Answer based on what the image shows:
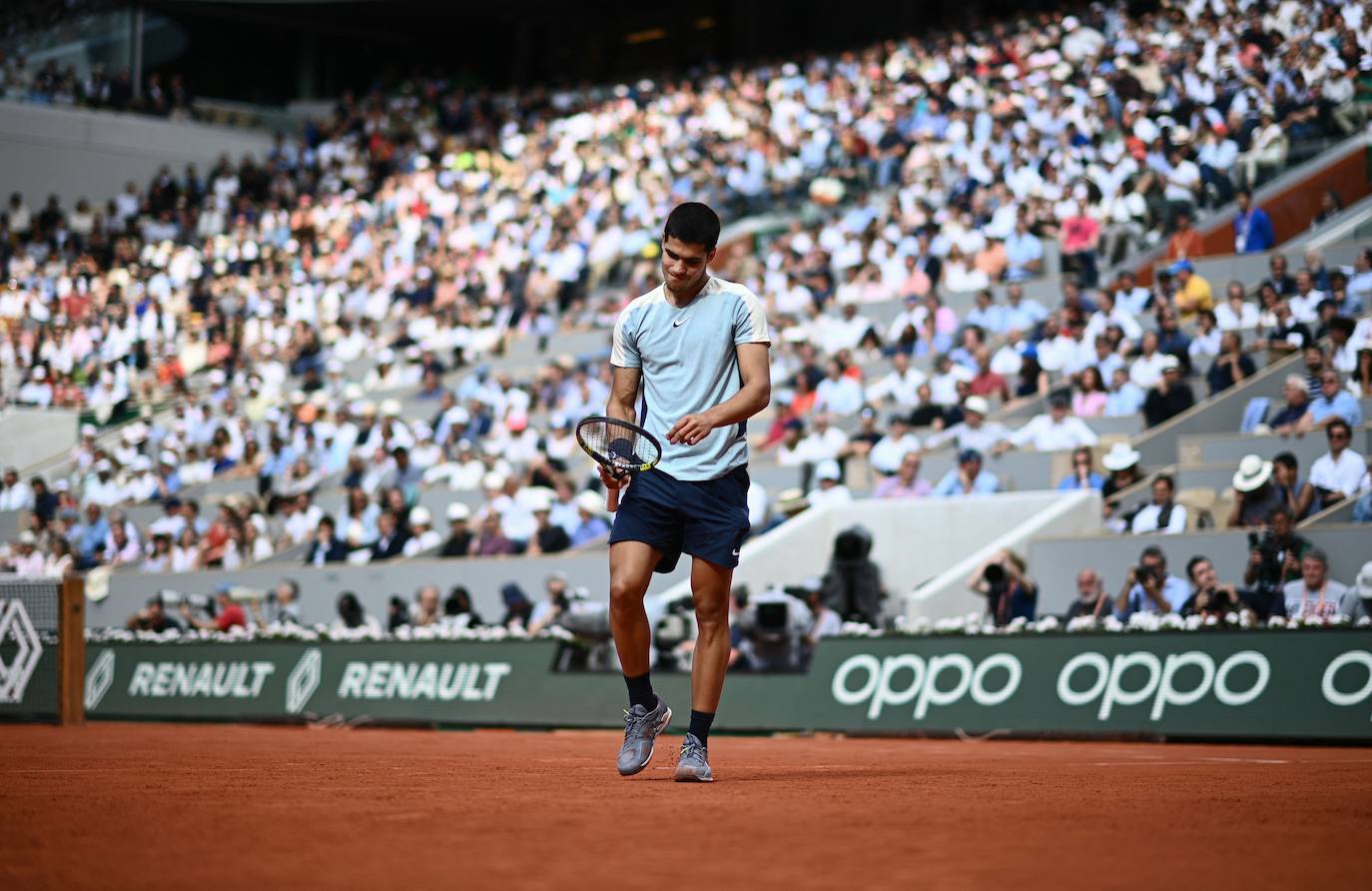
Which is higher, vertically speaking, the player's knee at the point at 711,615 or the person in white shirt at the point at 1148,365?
the person in white shirt at the point at 1148,365

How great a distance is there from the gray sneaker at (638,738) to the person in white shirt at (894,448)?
12.2 meters

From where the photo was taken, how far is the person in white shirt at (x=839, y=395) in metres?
21.8

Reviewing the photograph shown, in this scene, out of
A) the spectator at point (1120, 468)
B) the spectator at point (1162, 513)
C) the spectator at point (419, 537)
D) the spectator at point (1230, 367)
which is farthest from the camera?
the spectator at point (419, 537)

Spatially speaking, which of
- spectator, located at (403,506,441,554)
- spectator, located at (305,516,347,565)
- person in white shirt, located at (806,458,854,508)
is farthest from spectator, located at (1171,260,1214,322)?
spectator, located at (305,516,347,565)

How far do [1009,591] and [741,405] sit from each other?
9.37 metres

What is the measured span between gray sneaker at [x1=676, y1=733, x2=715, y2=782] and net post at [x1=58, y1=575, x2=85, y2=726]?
1076cm

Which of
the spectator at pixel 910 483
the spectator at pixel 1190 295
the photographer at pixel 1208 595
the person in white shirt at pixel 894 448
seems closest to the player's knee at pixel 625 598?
the photographer at pixel 1208 595

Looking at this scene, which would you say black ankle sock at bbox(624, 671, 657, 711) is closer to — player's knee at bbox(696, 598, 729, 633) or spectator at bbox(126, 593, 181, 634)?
player's knee at bbox(696, 598, 729, 633)

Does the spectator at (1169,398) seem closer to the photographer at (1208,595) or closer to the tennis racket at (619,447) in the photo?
the photographer at (1208,595)

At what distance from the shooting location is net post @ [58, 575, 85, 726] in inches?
655

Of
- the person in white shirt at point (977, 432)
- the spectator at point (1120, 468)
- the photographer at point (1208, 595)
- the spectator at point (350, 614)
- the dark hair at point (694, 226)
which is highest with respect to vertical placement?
the dark hair at point (694, 226)

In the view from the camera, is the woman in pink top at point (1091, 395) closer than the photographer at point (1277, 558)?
No

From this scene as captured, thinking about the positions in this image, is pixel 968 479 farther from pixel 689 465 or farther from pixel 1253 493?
pixel 689 465

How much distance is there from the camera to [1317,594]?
14469 millimetres
